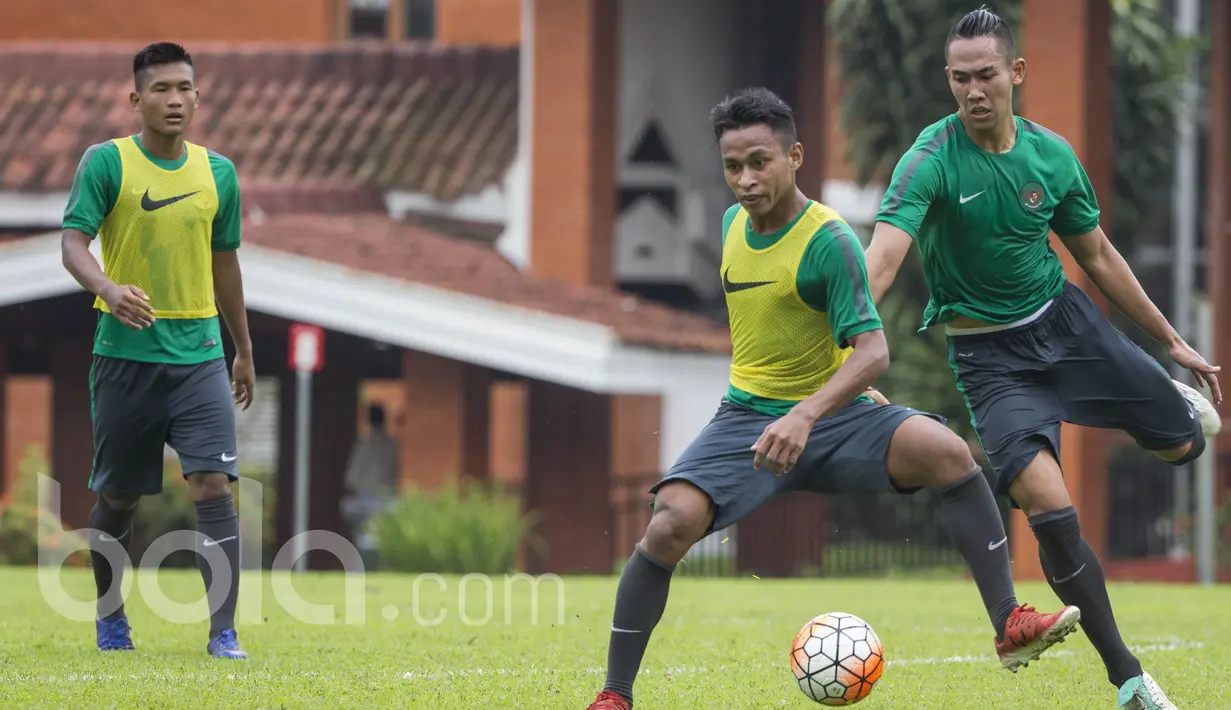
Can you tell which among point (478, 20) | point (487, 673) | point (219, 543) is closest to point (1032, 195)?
point (487, 673)

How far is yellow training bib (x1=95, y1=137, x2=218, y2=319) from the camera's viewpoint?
797 centimetres

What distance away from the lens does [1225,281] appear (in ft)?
80.6

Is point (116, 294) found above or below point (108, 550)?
above

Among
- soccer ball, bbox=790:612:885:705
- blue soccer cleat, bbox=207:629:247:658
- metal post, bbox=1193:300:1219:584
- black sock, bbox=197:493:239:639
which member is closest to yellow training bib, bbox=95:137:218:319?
black sock, bbox=197:493:239:639

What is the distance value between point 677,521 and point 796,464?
49 cm

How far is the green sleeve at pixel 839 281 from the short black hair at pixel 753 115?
349 millimetres

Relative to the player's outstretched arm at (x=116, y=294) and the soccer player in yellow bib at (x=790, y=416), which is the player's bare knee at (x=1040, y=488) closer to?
the soccer player in yellow bib at (x=790, y=416)

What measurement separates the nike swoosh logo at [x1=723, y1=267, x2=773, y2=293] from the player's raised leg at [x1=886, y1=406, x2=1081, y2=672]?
664 mm

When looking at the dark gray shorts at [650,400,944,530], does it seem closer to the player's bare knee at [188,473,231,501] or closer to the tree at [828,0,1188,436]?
the player's bare knee at [188,473,231,501]

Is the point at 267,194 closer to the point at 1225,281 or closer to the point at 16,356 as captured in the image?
the point at 16,356

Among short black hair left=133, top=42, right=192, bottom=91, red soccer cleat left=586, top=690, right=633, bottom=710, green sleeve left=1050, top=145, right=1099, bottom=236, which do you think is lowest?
red soccer cleat left=586, top=690, right=633, bottom=710

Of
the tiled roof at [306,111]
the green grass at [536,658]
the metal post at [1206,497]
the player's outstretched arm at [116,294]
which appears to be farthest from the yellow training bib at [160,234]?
the tiled roof at [306,111]

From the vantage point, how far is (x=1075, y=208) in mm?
7066

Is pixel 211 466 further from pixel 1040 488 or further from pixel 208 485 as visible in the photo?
pixel 1040 488
